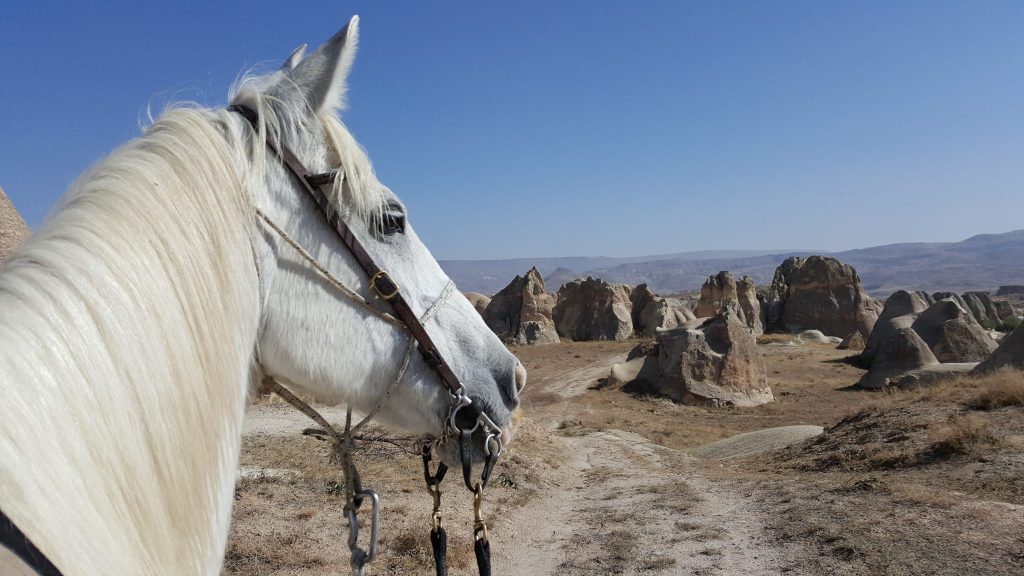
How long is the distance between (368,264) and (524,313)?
30.8m

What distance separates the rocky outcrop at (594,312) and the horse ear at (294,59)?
31411 millimetres

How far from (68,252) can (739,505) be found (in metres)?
7.33

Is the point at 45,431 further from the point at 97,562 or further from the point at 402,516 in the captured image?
the point at 402,516

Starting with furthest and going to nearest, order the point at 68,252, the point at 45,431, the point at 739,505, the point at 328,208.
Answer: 1. the point at 739,505
2. the point at 328,208
3. the point at 68,252
4. the point at 45,431

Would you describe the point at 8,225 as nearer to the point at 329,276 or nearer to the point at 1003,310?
the point at 329,276

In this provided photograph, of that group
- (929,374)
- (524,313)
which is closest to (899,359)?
(929,374)

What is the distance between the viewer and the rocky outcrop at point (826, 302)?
3238 cm

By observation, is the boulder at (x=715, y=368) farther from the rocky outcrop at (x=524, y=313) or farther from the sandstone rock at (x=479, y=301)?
the sandstone rock at (x=479, y=301)

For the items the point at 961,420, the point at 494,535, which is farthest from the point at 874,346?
the point at 494,535

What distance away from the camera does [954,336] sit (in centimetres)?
2031

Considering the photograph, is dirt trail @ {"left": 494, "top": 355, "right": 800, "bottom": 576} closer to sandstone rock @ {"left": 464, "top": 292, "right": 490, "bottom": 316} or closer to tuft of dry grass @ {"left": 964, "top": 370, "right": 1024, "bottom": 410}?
tuft of dry grass @ {"left": 964, "top": 370, "right": 1024, "bottom": 410}

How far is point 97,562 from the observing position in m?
0.95

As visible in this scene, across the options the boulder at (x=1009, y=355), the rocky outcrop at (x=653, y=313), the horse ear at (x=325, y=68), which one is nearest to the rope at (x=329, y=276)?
the horse ear at (x=325, y=68)

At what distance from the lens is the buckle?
153cm
